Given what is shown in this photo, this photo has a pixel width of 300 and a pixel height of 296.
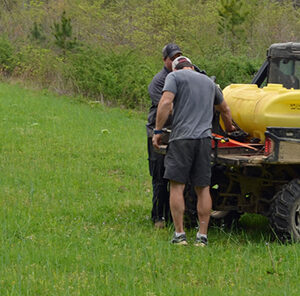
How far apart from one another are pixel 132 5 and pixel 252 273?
31.4 m

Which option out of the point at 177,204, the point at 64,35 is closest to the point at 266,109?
the point at 177,204

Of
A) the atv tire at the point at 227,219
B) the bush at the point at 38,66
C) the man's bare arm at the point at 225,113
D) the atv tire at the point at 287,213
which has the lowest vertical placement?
the bush at the point at 38,66

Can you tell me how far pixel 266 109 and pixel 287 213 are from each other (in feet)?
3.57

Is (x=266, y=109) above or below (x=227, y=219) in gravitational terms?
above

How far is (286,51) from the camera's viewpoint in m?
9.01

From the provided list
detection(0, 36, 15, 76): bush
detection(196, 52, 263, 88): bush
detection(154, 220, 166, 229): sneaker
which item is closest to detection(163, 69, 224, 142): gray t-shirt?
detection(154, 220, 166, 229): sneaker

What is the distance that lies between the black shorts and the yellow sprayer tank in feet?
2.41

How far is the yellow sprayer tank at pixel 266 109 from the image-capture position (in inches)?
291

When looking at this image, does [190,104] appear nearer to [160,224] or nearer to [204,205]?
[204,205]

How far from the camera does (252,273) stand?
5957 millimetres

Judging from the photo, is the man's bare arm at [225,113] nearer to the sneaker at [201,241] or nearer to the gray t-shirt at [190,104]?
the gray t-shirt at [190,104]

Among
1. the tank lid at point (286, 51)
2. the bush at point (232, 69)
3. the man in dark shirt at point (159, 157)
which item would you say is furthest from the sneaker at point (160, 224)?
the bush at point (232, 69)

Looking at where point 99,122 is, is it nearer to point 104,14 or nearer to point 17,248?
point 17,248

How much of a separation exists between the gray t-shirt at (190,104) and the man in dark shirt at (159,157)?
0.94 meters
